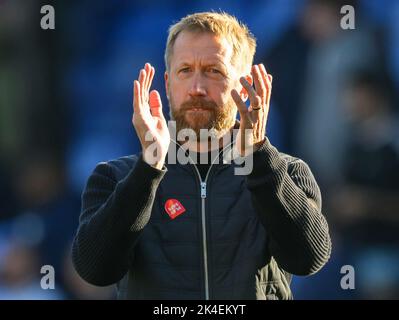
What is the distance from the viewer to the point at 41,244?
4676 millimetres

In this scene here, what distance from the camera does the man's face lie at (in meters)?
2.57

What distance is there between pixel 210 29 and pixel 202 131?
0.37 m

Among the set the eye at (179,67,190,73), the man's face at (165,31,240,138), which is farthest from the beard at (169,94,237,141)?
the eye at (179,67,190,73)

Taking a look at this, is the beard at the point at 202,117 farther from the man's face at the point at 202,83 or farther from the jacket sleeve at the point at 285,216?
the jacket sleeve at the point at 285,216

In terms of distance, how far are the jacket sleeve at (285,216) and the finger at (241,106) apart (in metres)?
0.10

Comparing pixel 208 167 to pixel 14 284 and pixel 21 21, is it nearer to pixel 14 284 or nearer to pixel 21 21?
pixel 14 284

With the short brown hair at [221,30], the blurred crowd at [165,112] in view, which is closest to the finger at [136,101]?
the short brown hair at [221,30]

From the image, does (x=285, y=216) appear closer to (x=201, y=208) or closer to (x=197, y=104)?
(x=201, y=208)

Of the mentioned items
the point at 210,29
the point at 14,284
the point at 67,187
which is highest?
the point at 210,29

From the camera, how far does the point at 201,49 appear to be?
265 cm

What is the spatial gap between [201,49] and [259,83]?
0.38 meters

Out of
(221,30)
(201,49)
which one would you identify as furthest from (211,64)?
(221,30)

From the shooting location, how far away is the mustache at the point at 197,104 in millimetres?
2568

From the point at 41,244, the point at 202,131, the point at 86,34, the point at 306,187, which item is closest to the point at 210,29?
the point at 202,131
